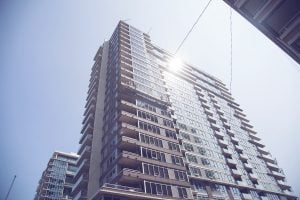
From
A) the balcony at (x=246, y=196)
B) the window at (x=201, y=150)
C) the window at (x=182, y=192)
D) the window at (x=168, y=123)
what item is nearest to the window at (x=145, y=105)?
the window at (x=168, y=123)

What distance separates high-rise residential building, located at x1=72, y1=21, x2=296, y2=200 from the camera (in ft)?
120

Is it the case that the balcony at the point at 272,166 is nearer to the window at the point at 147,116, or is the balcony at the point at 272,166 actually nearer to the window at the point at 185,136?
the window at the point at 185,136

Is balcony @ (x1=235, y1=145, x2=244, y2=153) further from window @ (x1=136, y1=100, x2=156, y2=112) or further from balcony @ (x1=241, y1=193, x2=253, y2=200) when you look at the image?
window @ (x1=136, y1=100, x2=156, y2=112)

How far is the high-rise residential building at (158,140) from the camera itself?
36719 mm

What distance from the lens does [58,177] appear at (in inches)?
2911

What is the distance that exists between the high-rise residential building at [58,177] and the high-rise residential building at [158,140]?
2678cm

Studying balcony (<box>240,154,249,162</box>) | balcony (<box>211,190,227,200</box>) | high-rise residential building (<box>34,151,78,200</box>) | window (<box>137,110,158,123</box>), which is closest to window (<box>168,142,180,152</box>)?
window (<box>137,110,158,123</box>)

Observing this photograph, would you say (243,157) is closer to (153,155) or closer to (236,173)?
(236,173)

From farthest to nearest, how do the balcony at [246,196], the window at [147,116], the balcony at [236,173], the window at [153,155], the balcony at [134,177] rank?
the balcony at [236,173], the balcony at [246,196], the window at [147,116], the window at [153,155], the balcony at [134,177]

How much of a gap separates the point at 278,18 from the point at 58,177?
7585 cm

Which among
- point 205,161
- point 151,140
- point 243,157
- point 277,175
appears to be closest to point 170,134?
point 151,140

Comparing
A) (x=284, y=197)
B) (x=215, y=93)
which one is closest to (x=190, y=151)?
(x=284, y=197)

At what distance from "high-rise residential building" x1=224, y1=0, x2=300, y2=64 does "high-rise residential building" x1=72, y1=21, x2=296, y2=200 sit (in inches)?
1004

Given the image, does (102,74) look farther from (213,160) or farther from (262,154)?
(262,154)
